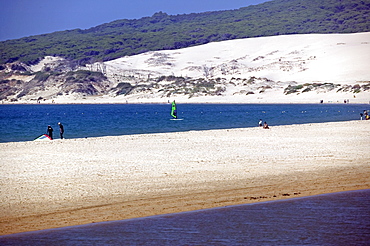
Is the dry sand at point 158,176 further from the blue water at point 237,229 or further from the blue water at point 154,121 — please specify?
the blue water at point 154,121

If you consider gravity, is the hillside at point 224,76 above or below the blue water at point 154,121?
above

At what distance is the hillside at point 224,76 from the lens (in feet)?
255

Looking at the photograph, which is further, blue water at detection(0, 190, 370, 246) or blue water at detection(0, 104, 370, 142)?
blue water at detection(0, 104, 370, 142)

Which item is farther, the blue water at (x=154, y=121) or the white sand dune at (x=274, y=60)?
the white sand dune at (x=274, y=60)

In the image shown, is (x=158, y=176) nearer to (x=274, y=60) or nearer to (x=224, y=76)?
(x=224, y=76)

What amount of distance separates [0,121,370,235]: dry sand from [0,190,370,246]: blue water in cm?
47

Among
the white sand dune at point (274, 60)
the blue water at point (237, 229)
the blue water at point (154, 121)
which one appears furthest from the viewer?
the white sand dune at point (274, 60)

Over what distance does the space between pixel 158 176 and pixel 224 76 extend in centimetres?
9067

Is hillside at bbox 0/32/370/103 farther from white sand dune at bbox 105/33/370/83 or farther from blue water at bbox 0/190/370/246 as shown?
blue water at bbox 0/190/370/246

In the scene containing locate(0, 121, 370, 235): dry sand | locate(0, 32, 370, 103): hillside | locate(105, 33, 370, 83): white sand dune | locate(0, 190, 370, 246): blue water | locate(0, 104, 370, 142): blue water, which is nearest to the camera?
locate(0, 190, 370, 246): blue water

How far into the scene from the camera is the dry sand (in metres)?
10.3

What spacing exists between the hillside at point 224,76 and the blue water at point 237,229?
58.5 m

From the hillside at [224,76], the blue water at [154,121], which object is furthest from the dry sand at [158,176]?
the hillside at [224,76]

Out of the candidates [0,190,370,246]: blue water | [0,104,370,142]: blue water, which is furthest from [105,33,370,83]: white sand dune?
[0,190,370,246]: blue water
